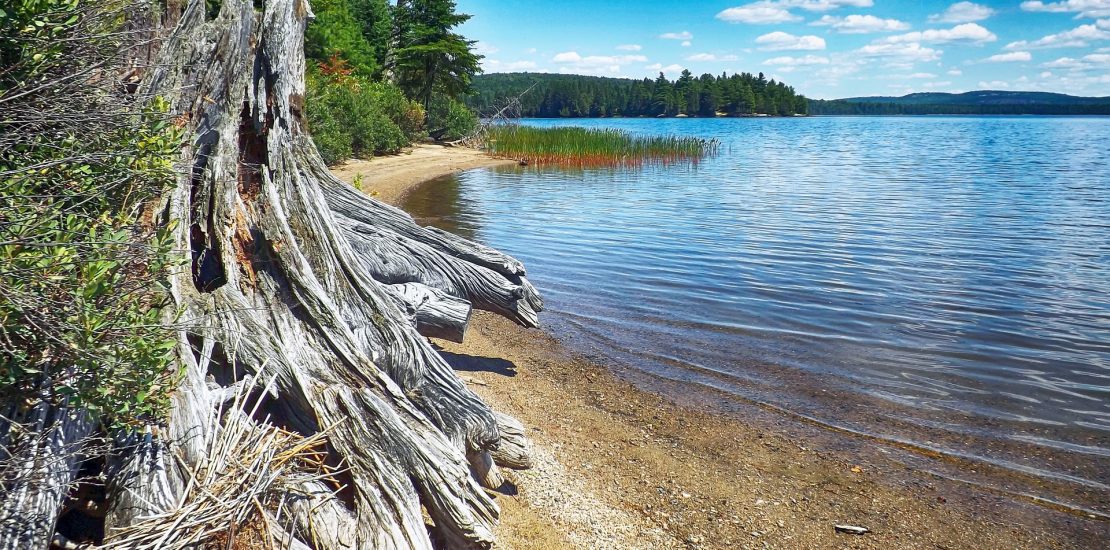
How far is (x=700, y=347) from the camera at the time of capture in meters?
8.28

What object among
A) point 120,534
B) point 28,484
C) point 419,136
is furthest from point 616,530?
point 419,136

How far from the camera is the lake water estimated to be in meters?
6.52

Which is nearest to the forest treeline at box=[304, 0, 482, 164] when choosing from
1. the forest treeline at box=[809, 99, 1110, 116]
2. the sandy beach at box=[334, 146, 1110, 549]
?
the sandy beach at box=[334, 146, 1110, 549]

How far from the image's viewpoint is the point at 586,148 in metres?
35.2

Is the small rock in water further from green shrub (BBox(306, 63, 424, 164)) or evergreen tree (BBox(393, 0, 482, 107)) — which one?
evergreen tree (BBox(393, 0, 482, 107))

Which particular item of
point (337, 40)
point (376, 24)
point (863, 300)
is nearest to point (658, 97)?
point (376, 24)

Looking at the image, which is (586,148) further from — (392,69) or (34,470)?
(34,470)

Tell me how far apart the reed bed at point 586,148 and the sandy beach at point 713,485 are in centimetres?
2833

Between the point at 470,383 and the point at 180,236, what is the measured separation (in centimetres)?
337

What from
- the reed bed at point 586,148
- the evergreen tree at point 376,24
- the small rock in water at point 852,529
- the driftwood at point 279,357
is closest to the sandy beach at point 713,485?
the small rock in water at point 852,529

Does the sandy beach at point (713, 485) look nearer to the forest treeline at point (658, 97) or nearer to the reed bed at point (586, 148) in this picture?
the reed bed at point (586, 148)

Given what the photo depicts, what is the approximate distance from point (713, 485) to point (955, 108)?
193m

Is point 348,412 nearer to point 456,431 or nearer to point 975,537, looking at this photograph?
point 456,431

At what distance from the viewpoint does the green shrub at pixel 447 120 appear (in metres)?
40.3
